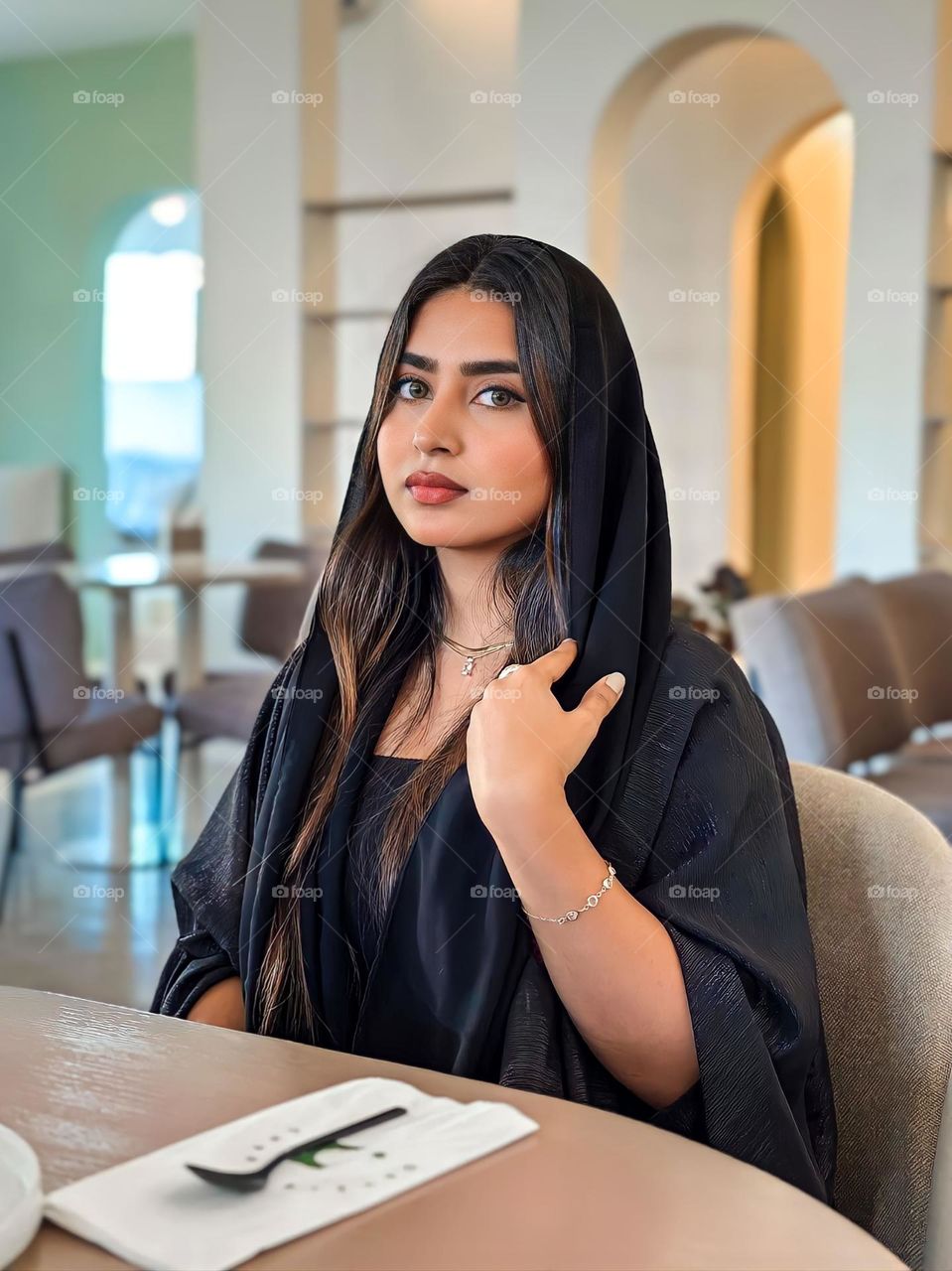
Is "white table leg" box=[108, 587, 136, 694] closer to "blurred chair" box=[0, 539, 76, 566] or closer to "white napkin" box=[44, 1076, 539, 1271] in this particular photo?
"blurred chair" box=[0, 539, 76, 566]

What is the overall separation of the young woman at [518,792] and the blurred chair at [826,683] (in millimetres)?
1268

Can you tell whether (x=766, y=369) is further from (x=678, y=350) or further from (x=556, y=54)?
(x=556, y=54)

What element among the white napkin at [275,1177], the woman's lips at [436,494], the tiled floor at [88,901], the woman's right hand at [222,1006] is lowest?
the tiled floor at [88,901]

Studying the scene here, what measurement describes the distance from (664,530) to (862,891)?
1.09ft

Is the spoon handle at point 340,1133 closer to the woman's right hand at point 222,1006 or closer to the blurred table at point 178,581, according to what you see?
the woman's right hand at point 222,1006

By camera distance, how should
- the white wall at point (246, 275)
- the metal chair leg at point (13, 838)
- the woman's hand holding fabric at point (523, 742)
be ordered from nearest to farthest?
the woman's hand holding fabric at point (523, 742)
the metal chair leg at point (13, 838)
the white wall at point (246, 275)

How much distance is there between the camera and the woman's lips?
1.14m

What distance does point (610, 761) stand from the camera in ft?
3.53

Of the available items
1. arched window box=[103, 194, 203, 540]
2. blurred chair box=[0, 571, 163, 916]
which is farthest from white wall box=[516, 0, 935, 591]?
blurred chair box=[0, 571, 163, 916]

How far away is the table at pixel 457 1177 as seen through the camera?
24.3 inches

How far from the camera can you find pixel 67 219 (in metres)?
3.35

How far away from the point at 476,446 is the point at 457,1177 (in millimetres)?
623

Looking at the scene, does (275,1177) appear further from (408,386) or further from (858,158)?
(858,158)

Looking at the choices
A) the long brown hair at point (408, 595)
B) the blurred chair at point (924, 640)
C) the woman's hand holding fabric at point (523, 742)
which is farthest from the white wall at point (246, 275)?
the woman's hand holding fabric at point (523, 742)
